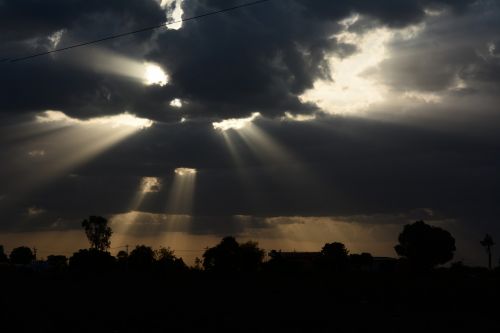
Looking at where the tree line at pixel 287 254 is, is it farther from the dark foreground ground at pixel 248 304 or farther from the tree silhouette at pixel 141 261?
the dark foreground ground at pixel 248 304

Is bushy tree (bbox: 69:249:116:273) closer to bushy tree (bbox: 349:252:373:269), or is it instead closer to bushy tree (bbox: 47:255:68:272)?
bushy tree (bbox: 47:255:68:272)

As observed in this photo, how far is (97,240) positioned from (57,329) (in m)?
158

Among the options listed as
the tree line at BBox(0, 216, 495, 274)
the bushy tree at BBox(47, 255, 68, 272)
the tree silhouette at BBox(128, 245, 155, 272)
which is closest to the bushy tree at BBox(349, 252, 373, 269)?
the tree line at BBox(0, 216, 495, 274)

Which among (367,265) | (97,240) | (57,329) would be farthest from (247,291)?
(97,240)

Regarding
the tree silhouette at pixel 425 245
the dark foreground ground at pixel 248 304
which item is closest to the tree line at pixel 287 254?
the tree silhouette at pixel 425 245

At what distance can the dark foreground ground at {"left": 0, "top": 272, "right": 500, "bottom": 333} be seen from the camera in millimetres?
29781

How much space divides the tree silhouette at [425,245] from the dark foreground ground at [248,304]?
97.3 m

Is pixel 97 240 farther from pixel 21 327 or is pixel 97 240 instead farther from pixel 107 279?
pixel 21 327

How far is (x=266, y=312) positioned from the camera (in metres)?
33.7

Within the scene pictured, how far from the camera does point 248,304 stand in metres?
36.3

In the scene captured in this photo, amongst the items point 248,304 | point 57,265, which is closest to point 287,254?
point 57,265

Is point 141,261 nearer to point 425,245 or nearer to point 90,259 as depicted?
point 90,259

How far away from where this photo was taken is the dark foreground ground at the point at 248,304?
29.8m

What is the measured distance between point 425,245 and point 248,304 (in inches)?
4442
